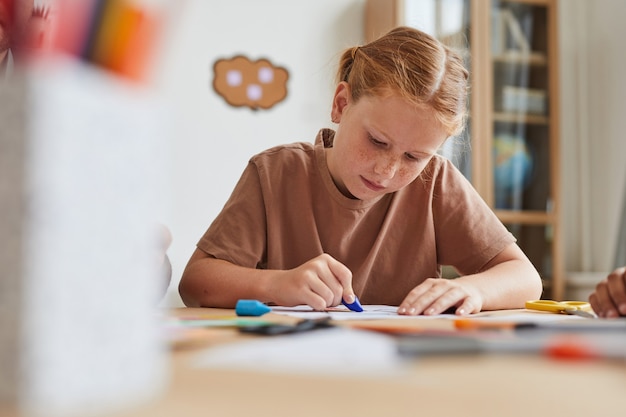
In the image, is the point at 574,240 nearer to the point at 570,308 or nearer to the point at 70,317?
the point at 570,308

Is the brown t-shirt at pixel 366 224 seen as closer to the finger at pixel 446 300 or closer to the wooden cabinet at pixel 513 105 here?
the finger at pixel 446 300

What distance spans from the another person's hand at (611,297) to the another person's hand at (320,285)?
268 mm

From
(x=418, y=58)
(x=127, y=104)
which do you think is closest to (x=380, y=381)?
(x=127, y=104)

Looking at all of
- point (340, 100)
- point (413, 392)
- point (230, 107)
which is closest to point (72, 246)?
point (413, 392)

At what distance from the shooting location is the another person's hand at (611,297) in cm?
68

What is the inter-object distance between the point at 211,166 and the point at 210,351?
2254 millimetres

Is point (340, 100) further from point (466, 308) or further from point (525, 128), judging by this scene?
point (525, 128)

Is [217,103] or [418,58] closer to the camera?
[418,58]

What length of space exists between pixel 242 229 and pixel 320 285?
1.12 ft

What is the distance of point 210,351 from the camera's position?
0.37 metres

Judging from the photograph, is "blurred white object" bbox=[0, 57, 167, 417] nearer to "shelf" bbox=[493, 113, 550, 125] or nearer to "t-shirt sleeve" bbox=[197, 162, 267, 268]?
"t-shirt sleeve" bbox=[197, 162, 267, 268]

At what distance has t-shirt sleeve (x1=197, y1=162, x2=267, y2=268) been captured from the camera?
105cm

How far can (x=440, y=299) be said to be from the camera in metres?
0.78


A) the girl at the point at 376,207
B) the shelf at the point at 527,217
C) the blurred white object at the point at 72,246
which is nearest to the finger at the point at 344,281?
the girl at the point at 376,207
